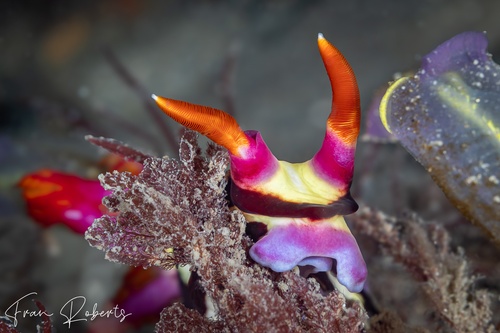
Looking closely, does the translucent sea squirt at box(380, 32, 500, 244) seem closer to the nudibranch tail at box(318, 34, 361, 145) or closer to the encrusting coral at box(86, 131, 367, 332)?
the nudibranch tail at box(318, 34, 361, 145)

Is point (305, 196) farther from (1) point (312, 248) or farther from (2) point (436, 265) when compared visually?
(2) point (436, 265)

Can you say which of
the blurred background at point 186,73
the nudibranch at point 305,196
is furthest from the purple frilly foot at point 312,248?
the blurred background at point 186,73

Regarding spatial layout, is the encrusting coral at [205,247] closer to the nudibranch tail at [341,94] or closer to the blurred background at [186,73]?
the nudibranch tail at [341,94]
